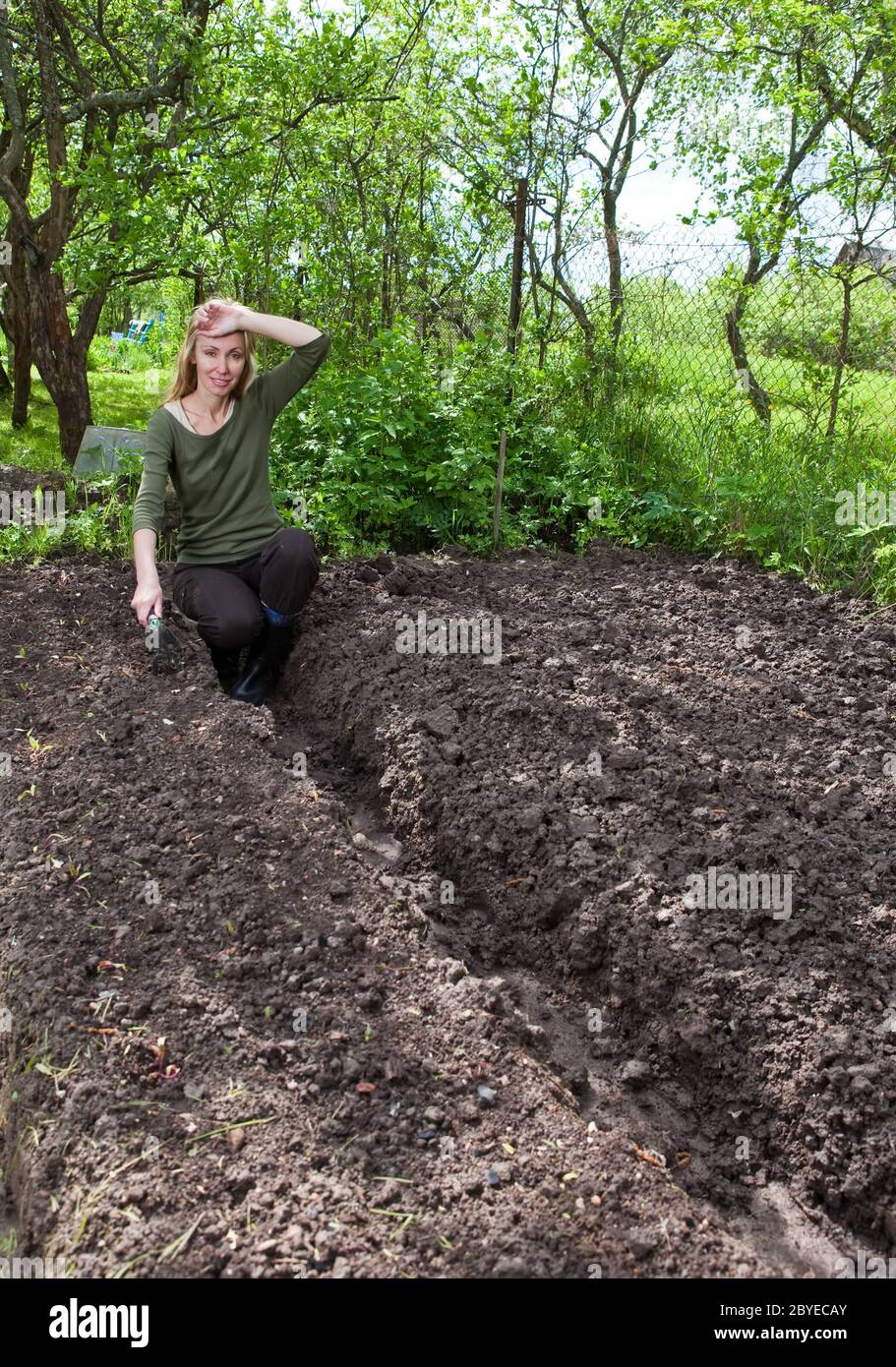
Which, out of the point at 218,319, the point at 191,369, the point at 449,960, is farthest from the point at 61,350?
the point at 449,960

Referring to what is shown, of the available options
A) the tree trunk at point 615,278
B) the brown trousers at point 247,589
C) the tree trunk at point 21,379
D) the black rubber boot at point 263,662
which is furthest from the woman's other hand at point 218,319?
the tree trunk at point 21,379

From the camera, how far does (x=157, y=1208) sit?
6.23 ft

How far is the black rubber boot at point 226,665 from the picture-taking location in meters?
4.34

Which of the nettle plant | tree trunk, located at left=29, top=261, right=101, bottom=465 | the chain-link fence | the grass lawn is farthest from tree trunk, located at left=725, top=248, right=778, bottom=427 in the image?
the grass lawn

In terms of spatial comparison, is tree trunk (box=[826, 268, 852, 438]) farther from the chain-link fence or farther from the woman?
the woman

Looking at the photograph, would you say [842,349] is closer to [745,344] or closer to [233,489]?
[745,344]

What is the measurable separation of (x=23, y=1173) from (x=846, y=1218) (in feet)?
5.94

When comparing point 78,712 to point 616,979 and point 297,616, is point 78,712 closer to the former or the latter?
point 297,616

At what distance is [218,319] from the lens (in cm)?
385

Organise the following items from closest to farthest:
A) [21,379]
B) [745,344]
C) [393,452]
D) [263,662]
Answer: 1. [263,662]
2. [393,452]
3. [745,344]
4. [21,379]

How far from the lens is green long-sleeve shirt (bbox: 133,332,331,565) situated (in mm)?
4062

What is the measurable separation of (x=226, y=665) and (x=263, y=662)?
0.64 feet

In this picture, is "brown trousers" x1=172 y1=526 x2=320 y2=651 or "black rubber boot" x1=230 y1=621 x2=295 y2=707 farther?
"black rubber boot" x1=230 y1=621 x2=295 y2=707

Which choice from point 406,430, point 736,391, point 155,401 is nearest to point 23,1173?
point 406,430
